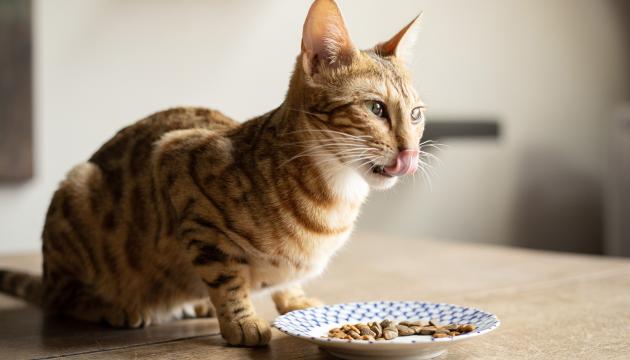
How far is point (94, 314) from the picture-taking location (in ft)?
4.66

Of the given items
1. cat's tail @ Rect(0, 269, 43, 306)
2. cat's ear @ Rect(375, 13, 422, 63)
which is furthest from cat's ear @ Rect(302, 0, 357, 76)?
cat's tail @ Rect(0, 269, 43, 306)

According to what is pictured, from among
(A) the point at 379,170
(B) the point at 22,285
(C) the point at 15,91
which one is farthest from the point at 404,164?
(C) the point at 15,91

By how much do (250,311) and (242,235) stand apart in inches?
4.8

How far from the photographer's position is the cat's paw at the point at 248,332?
120cm

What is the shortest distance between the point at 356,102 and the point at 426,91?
7.06ft

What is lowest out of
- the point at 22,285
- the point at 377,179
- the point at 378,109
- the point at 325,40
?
the point at 22,285

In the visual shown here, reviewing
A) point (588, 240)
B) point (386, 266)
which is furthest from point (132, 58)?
point (588, 240)

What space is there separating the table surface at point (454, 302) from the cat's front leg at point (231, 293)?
0.03 m

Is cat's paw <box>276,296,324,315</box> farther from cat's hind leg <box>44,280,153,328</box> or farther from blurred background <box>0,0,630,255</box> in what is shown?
blurred background <box>0,0,630,255</box>

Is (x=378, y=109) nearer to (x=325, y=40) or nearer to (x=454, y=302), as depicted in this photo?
(x=325, y=40)

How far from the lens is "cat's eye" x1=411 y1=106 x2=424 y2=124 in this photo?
1202mm

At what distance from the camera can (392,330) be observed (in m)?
1.15

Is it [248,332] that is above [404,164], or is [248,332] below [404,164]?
below

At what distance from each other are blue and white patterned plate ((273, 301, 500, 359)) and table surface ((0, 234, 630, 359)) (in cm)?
4
